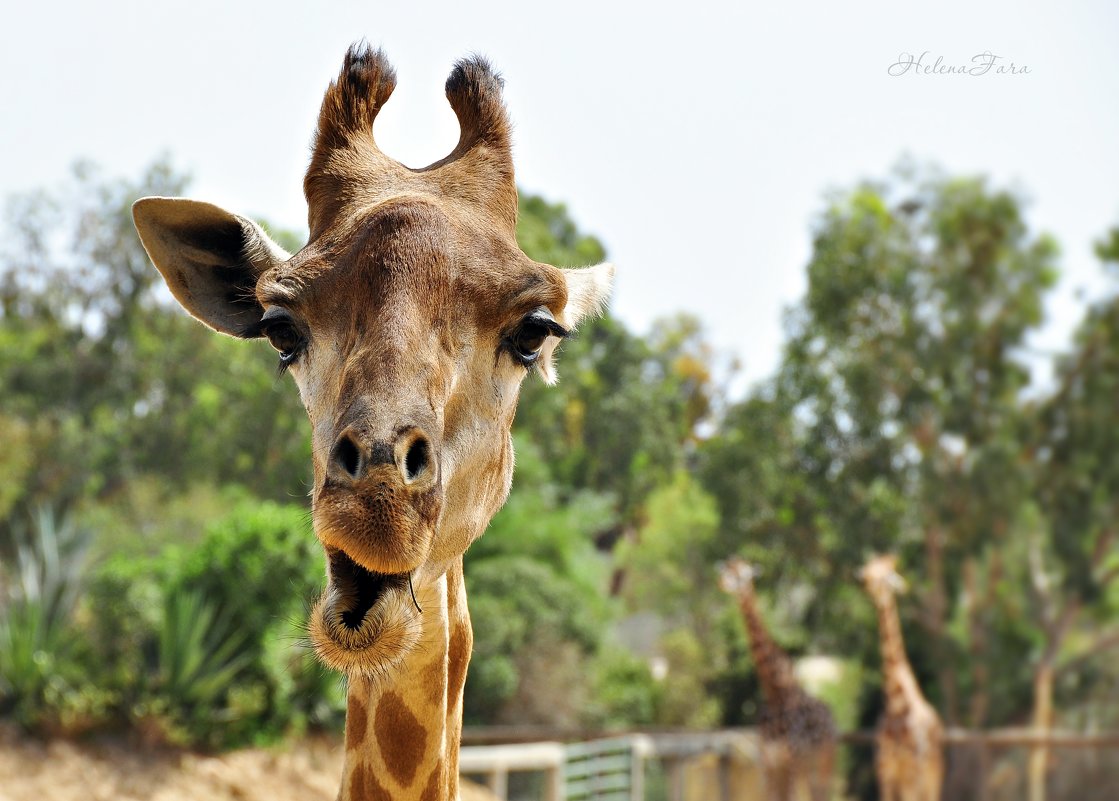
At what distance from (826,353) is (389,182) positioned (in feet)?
82.4

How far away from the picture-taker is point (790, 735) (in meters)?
17.2

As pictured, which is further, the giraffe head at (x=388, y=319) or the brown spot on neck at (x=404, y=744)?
the brown spot on neck at (x=404, y=744)

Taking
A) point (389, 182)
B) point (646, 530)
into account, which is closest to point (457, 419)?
point (389, 182)

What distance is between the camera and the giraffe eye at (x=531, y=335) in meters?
2.89

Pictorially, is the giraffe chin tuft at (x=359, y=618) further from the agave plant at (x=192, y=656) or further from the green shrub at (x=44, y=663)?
the green shrub at (x=44, y=663)

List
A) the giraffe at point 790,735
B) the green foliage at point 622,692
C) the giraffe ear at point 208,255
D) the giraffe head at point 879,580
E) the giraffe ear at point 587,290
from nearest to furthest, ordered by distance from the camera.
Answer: the giraffe ear at point 208,255
the giraffe ear at point 587,290
the giraffe at point 790,735
the giraffe head at point 879,580
the green foliage at point 622,692

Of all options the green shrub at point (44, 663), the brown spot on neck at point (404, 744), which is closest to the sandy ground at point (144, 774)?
the green shrub at point (44, 663)

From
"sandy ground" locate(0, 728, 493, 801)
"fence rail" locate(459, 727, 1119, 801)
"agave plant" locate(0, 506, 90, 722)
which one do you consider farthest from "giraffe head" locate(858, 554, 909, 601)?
"agave plant" locate(0, 506, 90, 722)

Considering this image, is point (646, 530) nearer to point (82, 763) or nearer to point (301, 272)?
point (82, 763)

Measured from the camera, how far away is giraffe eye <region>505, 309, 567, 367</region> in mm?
2891

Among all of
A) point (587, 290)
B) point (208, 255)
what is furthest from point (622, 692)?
point (208, 255)

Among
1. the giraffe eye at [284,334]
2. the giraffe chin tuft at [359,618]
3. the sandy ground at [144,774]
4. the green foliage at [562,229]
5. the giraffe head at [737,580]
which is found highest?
the green foliage at [562,229]

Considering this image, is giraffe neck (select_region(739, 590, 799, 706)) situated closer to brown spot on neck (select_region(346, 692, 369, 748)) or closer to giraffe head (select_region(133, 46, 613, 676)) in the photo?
giraffe head (select_region(133, 46, 613, 676))

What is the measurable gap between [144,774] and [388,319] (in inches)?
393
